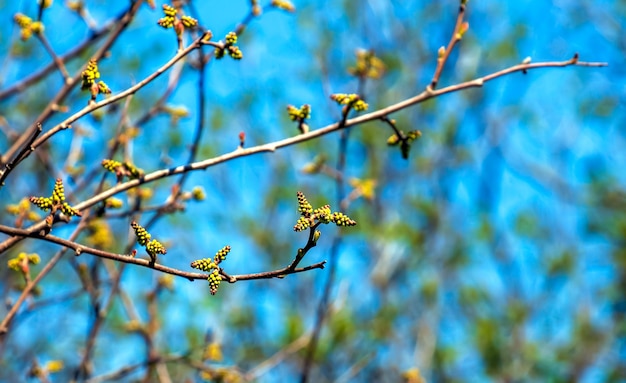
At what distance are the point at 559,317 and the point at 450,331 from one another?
184 centimetres

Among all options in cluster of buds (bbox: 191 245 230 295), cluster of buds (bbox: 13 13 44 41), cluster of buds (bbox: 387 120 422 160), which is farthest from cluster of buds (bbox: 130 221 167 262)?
cluster of buds (bbox: 13 13 44 41)

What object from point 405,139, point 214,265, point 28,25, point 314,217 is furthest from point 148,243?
point 28,25

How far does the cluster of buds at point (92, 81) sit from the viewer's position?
88.7 inches

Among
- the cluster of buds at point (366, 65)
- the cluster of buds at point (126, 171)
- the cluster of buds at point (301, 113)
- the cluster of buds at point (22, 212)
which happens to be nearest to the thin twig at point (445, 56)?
the cluster of buds at point (301, 113)

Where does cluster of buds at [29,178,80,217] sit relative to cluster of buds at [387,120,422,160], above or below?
below

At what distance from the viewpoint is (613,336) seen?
11820 millimetres

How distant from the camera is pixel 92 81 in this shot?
7.46ft

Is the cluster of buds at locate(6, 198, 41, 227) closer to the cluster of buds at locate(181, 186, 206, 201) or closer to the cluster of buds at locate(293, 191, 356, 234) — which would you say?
the cluster of buds at locate(181, 186, 206, 201)

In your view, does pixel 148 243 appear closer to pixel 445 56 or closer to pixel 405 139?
pixel 405 139

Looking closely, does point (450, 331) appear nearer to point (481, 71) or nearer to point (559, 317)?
point (559, 317)

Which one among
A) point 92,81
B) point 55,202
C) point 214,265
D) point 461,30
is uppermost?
point 461,30

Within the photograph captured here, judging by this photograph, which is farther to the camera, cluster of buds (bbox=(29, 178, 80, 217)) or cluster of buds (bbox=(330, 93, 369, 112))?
cluster of buds (bbox=(330, 93, 369, 112))

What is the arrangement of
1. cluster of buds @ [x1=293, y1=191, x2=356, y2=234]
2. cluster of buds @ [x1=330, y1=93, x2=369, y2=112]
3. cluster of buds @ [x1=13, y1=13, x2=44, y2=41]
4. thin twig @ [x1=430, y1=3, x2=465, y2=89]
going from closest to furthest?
cluster of buds @ [x1=293, y1=191, x2=356, y2=234], cluster of buds @ [x1=330, y1=93, x2=369, y2=112], thin twig @ [x1=430, y1=3, x2=465, y2=89], cluster of buds @ [x1=13, y1=13, x2=44, y2=41]

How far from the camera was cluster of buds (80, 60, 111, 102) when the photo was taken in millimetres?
2252
